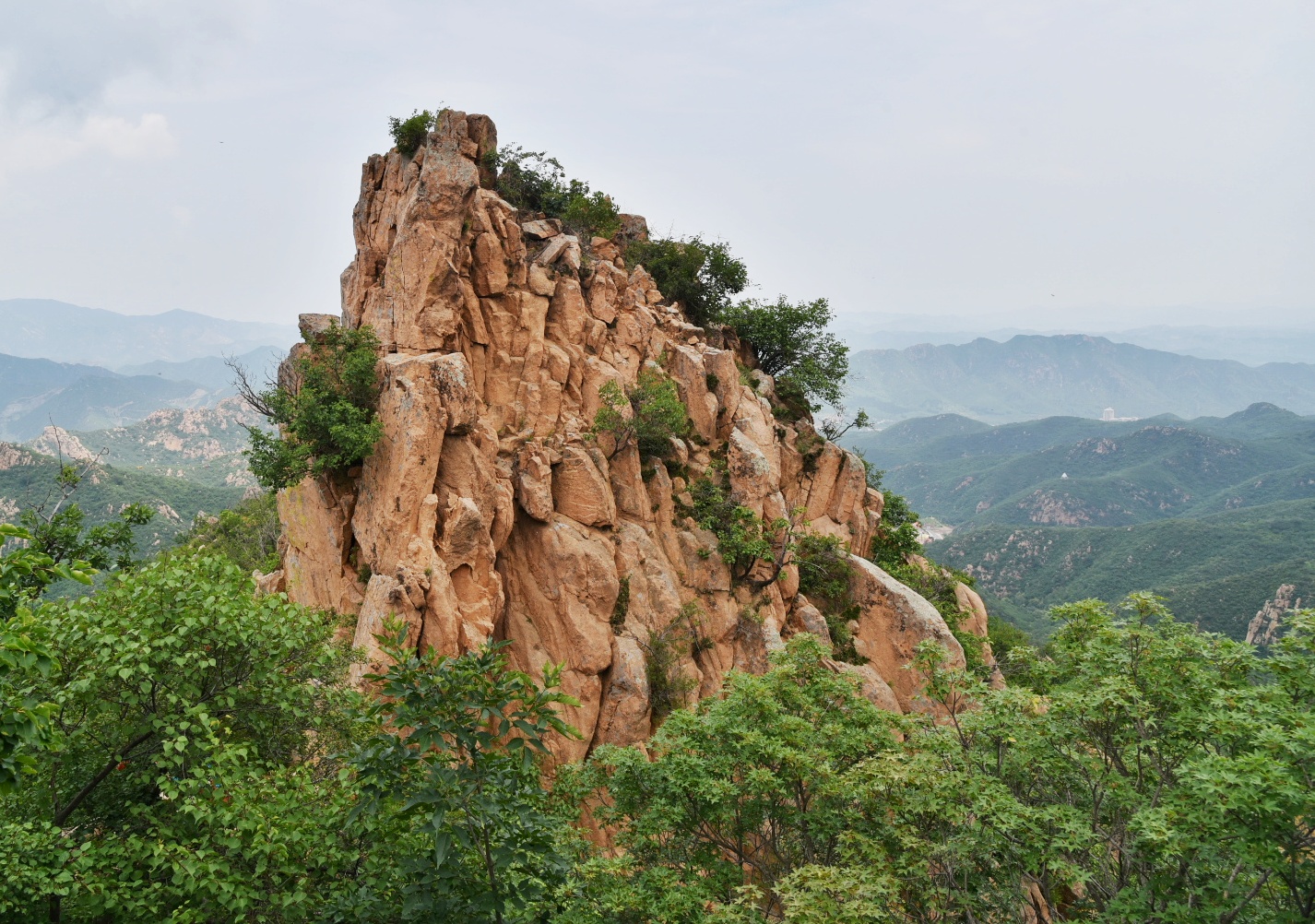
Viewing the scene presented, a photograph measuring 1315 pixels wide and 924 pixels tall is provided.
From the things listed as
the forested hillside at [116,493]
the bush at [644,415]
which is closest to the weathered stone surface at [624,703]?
the bush at [644,415]

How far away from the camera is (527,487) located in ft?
86.9

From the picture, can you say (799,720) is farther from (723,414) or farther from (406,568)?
(723,414)

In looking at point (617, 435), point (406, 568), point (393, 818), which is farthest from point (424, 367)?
point (393, 818)

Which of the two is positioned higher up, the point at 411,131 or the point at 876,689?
the point at 411,131

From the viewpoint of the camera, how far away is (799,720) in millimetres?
15172

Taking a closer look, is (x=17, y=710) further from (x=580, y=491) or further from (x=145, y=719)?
(x=580, y=491)

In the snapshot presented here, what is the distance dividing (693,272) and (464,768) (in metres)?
41.6

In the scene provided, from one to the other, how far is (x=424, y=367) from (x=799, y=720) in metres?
17.6

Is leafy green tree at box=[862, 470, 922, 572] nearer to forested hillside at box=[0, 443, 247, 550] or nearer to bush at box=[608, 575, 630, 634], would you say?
bush at box=[608, 575, 630, 634]

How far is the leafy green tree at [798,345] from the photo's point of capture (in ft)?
149

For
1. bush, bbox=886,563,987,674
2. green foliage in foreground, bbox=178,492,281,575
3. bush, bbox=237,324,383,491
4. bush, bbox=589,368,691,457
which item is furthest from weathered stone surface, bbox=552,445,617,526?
green foliage in foreground, bbox=178,492,281,575

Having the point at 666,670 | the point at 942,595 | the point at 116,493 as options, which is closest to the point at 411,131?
the point at 666,670

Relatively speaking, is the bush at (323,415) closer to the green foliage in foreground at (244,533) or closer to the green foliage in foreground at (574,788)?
the green foliage in foreground at (574,788)

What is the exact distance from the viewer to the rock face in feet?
78.7
